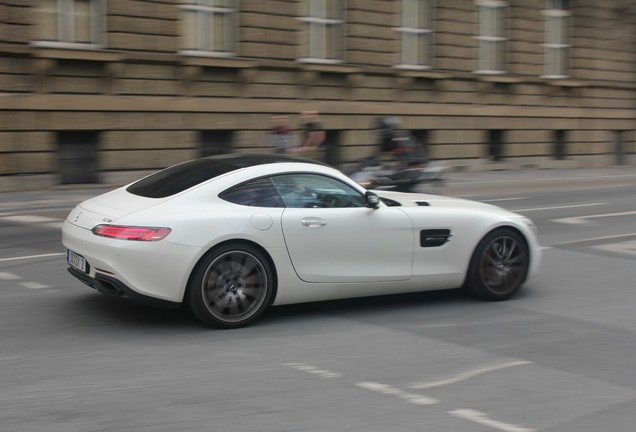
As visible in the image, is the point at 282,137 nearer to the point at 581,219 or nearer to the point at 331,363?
the point at 581,219

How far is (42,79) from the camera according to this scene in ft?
55.2

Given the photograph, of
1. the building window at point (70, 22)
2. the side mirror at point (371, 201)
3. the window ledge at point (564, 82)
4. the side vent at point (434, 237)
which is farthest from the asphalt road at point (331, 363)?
the window ledge at point (564, 82)

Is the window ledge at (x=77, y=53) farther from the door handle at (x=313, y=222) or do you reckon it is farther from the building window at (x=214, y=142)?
the door handle at (x=313, y=222)

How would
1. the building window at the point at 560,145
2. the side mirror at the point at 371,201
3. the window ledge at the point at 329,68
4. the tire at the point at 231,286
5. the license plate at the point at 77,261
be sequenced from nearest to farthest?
the tire at the point at 231,286 → the license plate at the point at 77,261 → the side mirror at the point at 371,201 → the window ledge at the point at 329,68 → the building window at the point at 560,145

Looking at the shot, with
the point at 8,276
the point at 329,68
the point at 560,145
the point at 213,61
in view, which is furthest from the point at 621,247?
the point at 560,145

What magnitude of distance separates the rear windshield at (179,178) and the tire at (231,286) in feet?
2.17

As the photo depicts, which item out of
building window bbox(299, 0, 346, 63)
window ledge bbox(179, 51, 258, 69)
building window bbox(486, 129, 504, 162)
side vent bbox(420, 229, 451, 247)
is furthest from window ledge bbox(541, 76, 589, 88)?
side vent bbox(420, 229, 451, 247)

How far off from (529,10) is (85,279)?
24594 mm

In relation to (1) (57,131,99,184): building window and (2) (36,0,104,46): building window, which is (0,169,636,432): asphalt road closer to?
(1) (57,131,99,184): building window

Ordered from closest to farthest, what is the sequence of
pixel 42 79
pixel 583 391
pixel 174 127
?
1. pixel 583 391
2. pixel 42 79
3. pixel 174 127

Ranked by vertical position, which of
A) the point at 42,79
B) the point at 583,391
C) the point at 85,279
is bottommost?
the point at 583,391

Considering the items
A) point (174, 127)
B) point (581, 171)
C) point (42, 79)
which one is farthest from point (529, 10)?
point (42, 79)

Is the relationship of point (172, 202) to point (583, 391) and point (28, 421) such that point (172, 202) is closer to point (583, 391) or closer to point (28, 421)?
point (28, 421)

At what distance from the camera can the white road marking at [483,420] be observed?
172 inches
